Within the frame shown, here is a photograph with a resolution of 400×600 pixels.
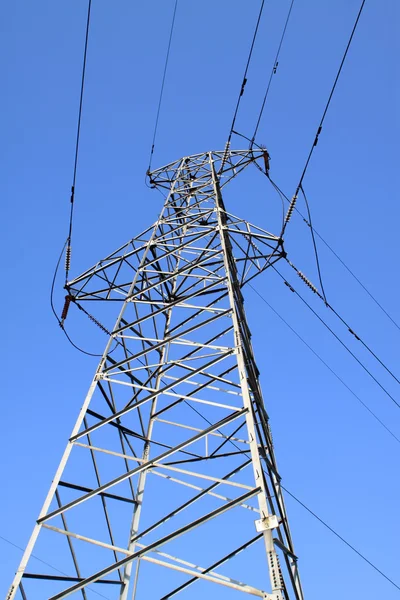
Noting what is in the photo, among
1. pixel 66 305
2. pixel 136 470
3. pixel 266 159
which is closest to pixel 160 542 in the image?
pixel 136 470

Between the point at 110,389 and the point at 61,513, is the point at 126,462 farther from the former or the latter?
the point at 61,513

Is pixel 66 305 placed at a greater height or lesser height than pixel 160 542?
greater

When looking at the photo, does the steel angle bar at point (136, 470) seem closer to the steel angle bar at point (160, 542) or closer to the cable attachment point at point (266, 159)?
the steel angle bar at point (160, 542)

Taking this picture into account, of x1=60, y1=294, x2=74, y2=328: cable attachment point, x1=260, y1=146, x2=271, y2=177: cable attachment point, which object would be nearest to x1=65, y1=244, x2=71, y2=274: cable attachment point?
x1=60, y1=294, x2=74, y2=328: cable attachment point

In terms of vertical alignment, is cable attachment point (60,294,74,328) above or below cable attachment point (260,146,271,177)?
below

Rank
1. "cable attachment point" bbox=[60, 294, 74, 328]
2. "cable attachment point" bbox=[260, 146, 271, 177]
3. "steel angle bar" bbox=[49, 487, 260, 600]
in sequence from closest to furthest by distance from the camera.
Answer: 1. "steel angle bar" bbox=[49, 487, 260, 600]
2. "cable attachment point" bbox=[60, 294, 74, 328]
3. "cable attachment point" bbox=[260, 146, 271, 177]

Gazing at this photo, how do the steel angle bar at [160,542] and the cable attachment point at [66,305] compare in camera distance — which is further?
the cable attachment point at [66,305]

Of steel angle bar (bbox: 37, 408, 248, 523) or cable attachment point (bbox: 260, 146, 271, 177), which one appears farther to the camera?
cable attachment point (bbox: 260, 146, 271, 177)

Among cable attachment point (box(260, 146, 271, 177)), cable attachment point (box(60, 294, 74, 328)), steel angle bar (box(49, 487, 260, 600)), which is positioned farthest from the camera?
cable attachment point (box(260, 146, 271, 177))

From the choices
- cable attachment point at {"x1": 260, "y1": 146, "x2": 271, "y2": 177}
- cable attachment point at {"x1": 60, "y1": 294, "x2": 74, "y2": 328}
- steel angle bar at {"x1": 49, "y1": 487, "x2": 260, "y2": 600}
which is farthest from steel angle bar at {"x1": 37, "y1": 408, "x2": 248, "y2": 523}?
cable attachment point at {"x1": 260, "y1": 146, "x2": 271, "y2": 177}

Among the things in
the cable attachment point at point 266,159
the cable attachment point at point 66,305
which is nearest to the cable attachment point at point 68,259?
the cable attachment point at point 66,305

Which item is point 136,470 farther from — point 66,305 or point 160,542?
point 66,305

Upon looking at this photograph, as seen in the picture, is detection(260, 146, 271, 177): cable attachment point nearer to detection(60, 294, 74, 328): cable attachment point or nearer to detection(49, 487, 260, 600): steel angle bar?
detection(60, 294, 74, 328): cable attachment point

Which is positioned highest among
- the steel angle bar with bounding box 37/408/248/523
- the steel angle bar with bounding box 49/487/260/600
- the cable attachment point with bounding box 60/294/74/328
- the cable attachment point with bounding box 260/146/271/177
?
the cable attachment point with bounding box 260/146/271/177
